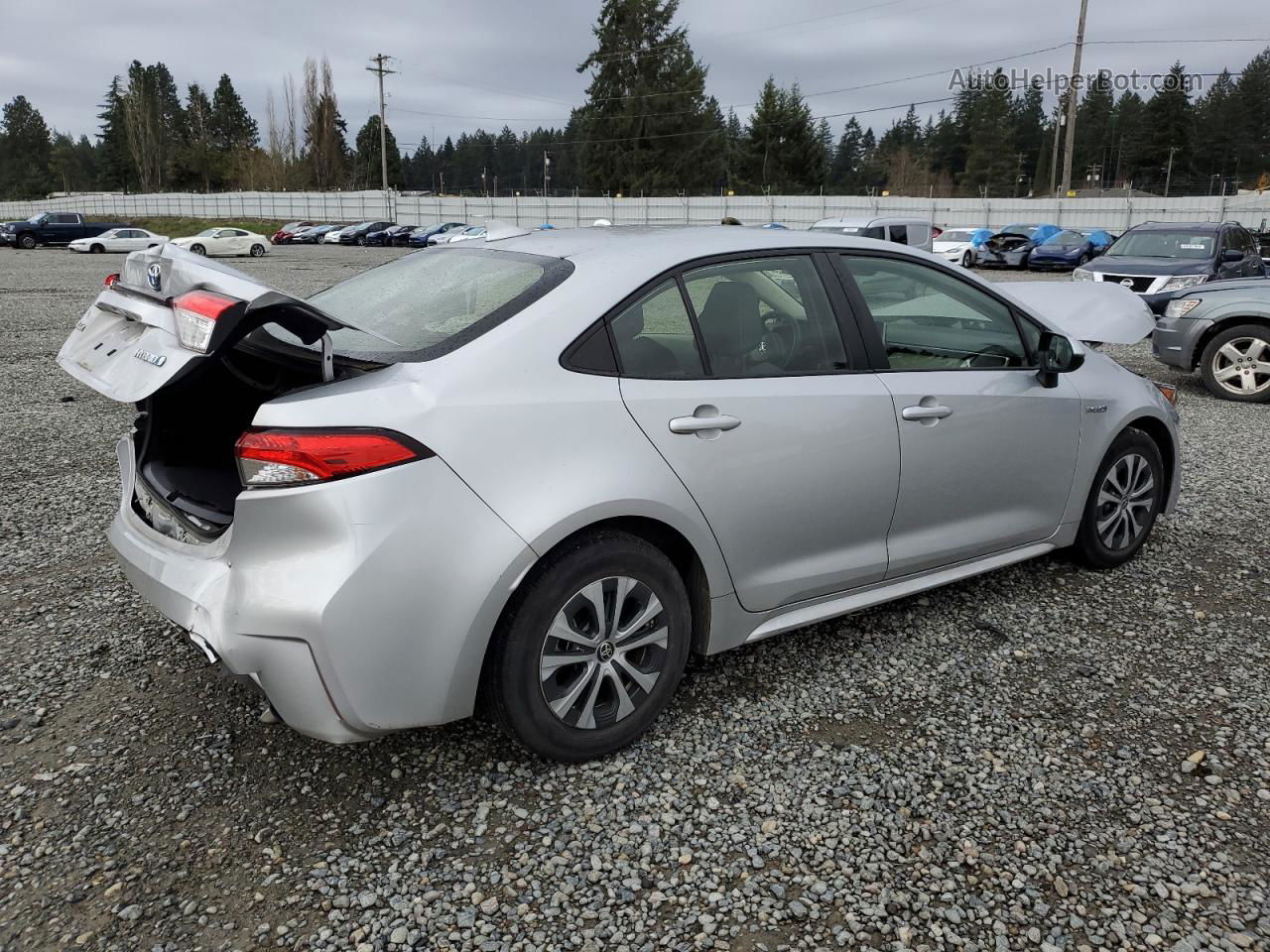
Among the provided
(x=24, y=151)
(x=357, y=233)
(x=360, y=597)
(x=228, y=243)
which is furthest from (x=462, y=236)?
(x=24, y=151)

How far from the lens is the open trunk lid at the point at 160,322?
7.97ft

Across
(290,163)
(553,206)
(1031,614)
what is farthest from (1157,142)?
(1031,614)

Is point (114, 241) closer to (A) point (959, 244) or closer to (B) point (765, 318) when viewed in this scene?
(A) point (959, 244)

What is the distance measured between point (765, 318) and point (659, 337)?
48cm

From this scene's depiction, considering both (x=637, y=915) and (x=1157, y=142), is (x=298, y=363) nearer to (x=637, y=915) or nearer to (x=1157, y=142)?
(x=637, y=915)

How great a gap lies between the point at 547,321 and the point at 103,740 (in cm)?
193

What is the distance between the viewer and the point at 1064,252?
28922 mm

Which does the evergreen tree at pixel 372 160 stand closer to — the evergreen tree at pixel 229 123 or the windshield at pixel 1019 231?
the evergreen tree at pixel 229 123

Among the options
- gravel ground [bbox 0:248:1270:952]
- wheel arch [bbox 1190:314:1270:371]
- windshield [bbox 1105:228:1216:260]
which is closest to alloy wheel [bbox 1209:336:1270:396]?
wheel arch [bbox 1190:314:1270:371]

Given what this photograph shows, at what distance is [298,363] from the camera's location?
285cm

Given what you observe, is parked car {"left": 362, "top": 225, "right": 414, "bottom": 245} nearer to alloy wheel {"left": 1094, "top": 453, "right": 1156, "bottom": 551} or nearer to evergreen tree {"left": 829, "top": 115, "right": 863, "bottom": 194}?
alloy wheel {"left": 1094, "top": 453, "right": 1156, "bottom": 551}

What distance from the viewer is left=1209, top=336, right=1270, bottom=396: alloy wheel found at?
9031 mm

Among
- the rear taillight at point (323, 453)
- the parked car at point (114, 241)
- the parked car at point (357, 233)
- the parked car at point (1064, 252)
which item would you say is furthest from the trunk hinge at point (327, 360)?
the parked car at point (357, 233)

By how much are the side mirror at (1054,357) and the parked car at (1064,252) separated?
27.6m
